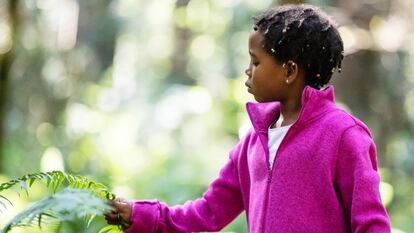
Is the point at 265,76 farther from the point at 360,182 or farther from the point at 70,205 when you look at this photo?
the point at 70,205

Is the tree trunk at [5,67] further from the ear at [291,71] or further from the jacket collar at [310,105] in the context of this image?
the ear at [291,71]

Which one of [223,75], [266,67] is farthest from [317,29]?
[223,75]

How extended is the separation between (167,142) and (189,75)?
5.15 metres

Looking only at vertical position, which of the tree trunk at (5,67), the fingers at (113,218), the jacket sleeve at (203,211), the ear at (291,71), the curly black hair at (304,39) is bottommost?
the jacket sleeve at (203,211)

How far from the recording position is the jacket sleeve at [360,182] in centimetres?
241

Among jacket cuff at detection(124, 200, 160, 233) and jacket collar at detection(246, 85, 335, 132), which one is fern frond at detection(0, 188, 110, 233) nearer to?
jacket cuff at detection(124, 200, 160, 233)

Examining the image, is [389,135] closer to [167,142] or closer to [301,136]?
[167,142]

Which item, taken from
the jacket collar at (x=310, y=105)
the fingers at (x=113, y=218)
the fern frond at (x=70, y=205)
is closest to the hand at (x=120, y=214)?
the fingers at (x=113, y=218)

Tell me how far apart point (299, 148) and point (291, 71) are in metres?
0.26

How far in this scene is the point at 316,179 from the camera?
254 cm

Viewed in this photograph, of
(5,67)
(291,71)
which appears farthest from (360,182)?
(5,67)

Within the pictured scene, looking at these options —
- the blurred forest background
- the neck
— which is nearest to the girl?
the neck

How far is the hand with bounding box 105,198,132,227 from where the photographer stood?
9.03ft

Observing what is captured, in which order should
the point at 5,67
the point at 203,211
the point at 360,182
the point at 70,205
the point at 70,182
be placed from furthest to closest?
the point at 5,67, the point at 203,211, the point at 70,182, the point at 360,182, the point at 70,205
